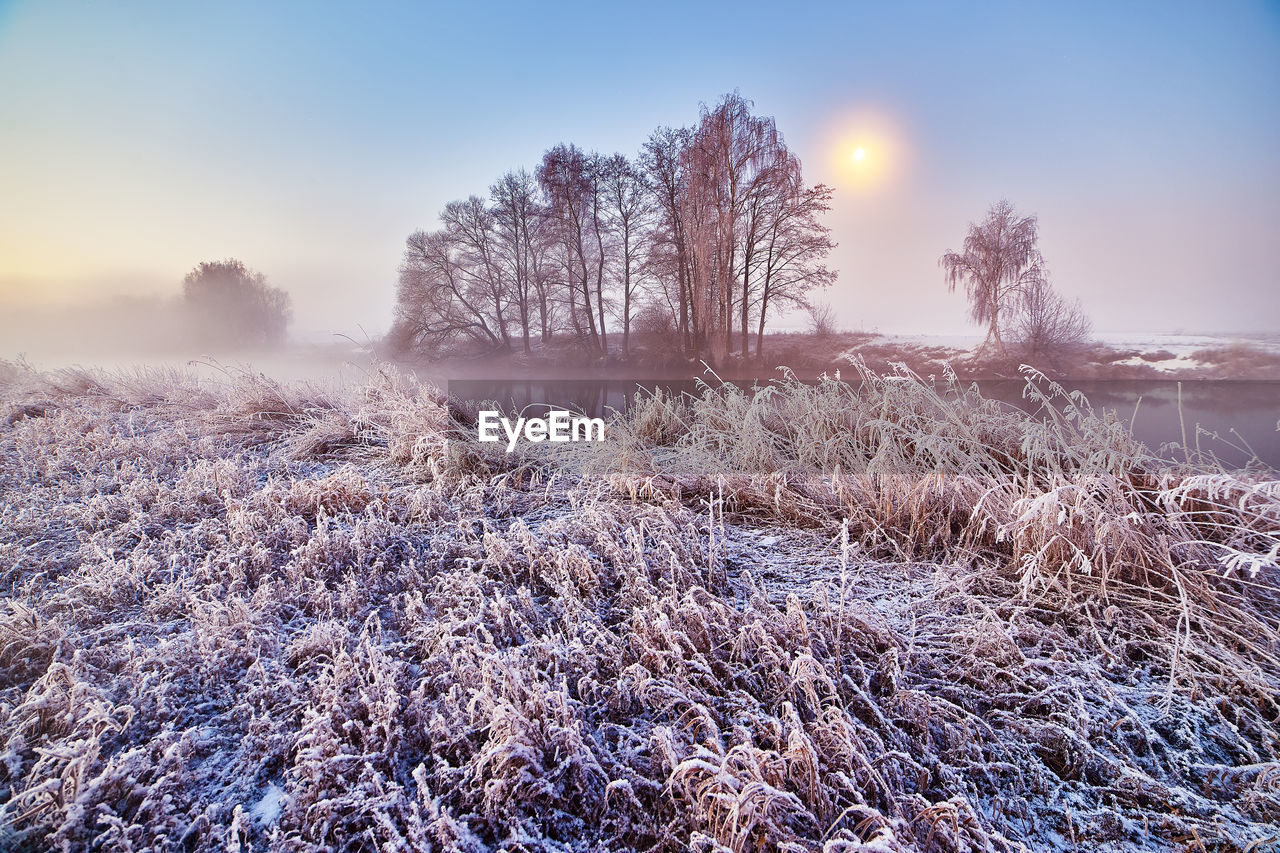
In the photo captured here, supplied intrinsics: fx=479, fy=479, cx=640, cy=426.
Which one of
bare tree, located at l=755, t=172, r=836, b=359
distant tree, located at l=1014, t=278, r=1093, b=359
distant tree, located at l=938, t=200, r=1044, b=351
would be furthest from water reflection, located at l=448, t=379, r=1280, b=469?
bare tree, located at l=755, t=172, r=836, b=359

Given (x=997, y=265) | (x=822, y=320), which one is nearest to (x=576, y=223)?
(x=822, y=320)

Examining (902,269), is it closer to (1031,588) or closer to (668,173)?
(668,173)

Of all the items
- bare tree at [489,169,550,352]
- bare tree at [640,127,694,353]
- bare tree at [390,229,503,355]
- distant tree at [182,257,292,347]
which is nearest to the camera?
bare tree at [640,127,694,353]

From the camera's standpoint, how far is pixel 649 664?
1253 mm

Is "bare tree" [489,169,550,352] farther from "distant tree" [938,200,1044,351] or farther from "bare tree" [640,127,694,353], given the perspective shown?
"distant tree" [938,200,1044,351]

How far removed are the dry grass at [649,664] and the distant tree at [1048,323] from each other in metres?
2.55

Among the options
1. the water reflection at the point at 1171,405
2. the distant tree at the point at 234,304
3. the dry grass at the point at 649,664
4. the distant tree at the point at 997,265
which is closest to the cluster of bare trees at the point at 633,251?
the water reflection at the point at 1171,405

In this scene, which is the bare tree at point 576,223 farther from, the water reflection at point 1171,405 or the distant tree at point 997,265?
the distant tree at point 997,265

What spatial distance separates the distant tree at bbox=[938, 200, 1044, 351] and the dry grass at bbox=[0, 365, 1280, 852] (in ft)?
8.46

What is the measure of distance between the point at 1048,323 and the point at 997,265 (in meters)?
0.69

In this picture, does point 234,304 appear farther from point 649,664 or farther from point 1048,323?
point 1048,323

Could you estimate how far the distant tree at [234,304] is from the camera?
25.3ft

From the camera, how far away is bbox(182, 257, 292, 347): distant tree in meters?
7.72

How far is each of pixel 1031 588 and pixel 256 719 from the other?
7.17 ft
